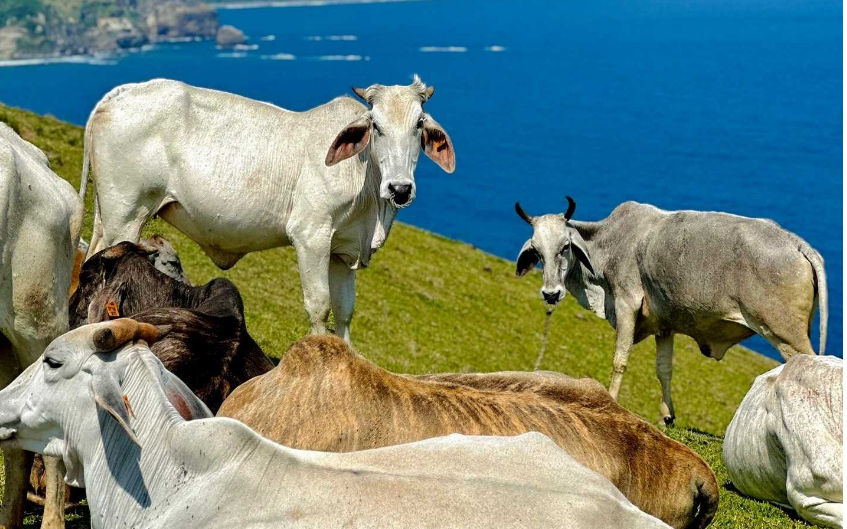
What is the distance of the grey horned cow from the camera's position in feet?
43.7

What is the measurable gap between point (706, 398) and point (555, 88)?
165 meters

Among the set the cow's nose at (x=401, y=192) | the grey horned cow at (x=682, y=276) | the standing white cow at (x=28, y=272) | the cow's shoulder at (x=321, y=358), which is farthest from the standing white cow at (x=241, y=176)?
the cow's shoulder at (x=321, y=358)

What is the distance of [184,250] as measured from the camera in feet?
67.8

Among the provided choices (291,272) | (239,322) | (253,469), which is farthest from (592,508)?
(291,272)

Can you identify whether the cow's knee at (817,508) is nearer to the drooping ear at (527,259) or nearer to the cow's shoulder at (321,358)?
the cow's shoulder at (321,358)

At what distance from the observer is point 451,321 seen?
24.0m

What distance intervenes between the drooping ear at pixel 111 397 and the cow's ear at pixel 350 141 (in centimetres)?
577

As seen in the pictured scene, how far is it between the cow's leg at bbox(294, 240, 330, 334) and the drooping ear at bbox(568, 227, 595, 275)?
4.50m

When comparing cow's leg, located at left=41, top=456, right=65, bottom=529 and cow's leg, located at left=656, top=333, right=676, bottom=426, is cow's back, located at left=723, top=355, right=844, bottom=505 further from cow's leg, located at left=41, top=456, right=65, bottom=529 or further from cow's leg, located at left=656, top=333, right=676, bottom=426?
cow's leg, located at left=41, top=456, right=65, bottom=529

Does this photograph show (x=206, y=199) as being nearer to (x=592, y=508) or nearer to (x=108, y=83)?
(x=592, y=508)

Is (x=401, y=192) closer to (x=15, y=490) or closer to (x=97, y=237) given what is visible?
(x=97, y=237)

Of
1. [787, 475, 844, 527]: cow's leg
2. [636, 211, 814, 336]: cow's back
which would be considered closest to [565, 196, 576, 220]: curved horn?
[636, 211, 814, 336]: cow's back

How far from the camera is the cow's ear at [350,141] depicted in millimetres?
11266

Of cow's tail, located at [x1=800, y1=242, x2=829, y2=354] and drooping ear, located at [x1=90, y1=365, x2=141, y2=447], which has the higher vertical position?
drooping ear, located at [x1=90, y1=365, x2=141, y2=447]
